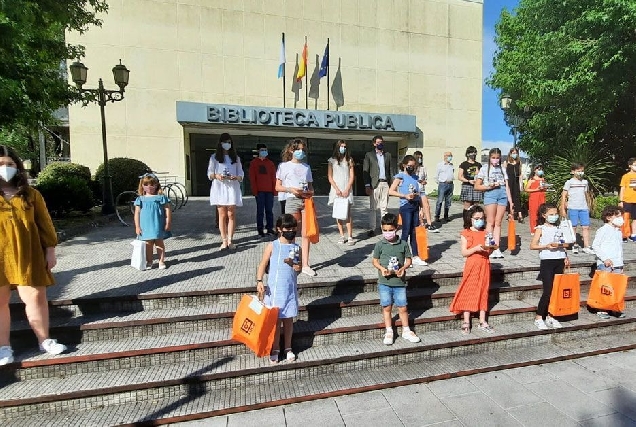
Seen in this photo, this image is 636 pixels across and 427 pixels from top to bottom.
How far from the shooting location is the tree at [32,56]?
18.1 ft

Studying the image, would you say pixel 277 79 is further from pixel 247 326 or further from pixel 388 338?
pixel 247 326

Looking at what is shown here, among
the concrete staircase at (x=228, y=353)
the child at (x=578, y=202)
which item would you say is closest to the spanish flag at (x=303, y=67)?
the child at (x=578, y=202)

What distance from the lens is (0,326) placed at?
10.5 ft

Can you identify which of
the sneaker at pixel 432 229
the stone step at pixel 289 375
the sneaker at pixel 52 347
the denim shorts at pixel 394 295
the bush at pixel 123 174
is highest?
the bush at pixel 123 174

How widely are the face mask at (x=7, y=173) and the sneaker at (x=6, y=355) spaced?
144 centimetres

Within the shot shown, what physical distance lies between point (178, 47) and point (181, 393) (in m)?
16.1

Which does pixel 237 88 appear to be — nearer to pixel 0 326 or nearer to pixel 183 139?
pixel 183 139

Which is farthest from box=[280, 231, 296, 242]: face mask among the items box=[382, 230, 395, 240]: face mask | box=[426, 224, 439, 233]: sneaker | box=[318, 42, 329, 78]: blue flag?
box=[318, 42, 329, 78]: blue flag

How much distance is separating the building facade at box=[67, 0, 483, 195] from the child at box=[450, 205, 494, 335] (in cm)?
1329

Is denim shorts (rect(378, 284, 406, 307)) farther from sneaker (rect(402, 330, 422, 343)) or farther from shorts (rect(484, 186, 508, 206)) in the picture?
shorts (rect(484, 186, 508, 206))

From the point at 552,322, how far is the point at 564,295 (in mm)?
345

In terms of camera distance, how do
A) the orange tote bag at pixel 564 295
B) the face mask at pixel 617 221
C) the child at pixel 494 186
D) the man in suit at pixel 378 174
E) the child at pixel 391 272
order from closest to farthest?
the child at pixel 391 272
the orange tote bag at pixel 564 295
the face mask at pixel 617 221
the child at pixel 494 186
the man in suit at pixel 378 174

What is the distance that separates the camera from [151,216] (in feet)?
16.8

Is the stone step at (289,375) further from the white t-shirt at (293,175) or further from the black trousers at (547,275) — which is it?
the white t-shirt at (293,175)
